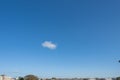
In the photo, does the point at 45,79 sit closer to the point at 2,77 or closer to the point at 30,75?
the point at 30,75

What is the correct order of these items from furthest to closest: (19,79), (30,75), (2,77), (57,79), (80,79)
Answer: (57,79) → (80,79) → (30,75) → (19,79) → (2,77)

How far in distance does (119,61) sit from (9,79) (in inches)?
2110

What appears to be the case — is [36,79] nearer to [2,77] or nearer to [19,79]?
[19,79]

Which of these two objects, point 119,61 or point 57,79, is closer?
point 119,61

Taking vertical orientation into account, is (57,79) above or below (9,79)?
above

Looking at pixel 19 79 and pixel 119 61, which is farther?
pixel 19 79

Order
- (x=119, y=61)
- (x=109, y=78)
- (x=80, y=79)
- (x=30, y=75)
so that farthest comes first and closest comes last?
1. (x=80, y=79)
2. (x=109, y=78)
3. (x=30, y=75)
4. (x=119, y=61)

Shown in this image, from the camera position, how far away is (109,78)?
525ft

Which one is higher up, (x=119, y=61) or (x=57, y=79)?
(x=57, y=79)

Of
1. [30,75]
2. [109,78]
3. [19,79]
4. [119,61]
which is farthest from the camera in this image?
[109,78]

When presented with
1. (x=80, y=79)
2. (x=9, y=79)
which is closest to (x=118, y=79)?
(x=80, y=79)

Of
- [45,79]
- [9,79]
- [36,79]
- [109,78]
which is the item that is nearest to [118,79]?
[109,78]

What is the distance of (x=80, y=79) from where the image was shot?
7116 inches

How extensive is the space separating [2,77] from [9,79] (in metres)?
8.46
